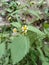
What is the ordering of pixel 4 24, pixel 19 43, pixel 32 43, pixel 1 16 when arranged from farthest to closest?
1. pixel 1 16
2. pixel 4 24
3. pixel 32 43
4. pixel 19 43

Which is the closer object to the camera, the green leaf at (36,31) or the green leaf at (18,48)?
the green leaf at (18,48)

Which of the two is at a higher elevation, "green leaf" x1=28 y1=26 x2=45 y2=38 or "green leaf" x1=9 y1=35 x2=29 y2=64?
"green leaf" x1=28 y1=26 x2=45 y2=38

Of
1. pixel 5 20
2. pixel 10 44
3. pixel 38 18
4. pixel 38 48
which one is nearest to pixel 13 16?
pixel 5 20

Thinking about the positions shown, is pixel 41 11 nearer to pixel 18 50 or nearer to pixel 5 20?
pixel 5 20

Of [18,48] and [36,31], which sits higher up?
[36,31]

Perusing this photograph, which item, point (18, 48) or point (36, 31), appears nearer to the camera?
point (18, 48)

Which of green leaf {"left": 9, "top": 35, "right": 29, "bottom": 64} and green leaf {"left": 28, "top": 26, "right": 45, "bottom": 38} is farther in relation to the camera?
green leaf {"left": 28, "top": 26, "right": 45, "bottom": 38}

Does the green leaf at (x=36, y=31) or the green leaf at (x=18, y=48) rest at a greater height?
the green leaf at (x=36, y=31)

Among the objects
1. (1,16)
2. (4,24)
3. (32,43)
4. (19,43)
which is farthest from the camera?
(1,16)
